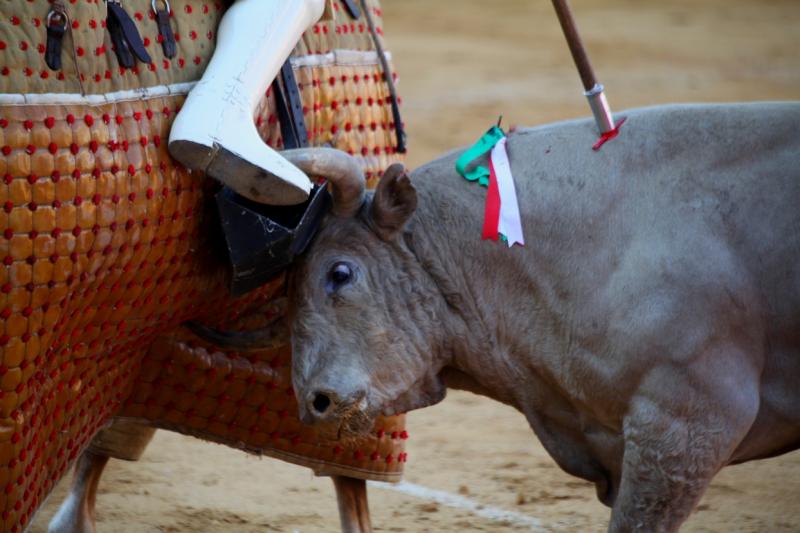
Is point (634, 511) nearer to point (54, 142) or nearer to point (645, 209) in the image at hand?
point (645, 209)

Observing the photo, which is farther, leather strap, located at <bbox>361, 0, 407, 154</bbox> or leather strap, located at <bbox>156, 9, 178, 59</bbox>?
leather strap, located at <bbox>361, 0, 407, 154</bbox>

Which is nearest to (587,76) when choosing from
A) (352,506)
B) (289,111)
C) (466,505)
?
(289,111)

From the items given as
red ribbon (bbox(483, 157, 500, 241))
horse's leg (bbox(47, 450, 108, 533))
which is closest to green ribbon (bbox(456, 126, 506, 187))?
red ribbon (bbox(483, 157, 500, 241))

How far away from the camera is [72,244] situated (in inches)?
118

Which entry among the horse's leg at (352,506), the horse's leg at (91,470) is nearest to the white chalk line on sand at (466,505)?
the horse's leg at (352,506)

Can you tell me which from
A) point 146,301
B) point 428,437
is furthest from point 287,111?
point 428,437

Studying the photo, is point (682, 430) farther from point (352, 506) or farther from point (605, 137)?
point (352, 506)

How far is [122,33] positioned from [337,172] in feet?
2.11

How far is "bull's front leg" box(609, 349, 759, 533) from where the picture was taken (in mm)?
3146

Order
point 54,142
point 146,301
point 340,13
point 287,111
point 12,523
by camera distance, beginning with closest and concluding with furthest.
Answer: point 54,142 → point 12,523 → point 146,301 → point 287,111 → point 340,13

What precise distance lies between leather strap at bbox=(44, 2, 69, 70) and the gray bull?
2.74 feet

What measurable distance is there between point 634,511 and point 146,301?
1345 millimetres

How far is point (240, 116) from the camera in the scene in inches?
126

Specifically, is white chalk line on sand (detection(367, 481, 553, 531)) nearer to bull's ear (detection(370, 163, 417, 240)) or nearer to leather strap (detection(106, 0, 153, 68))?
bull's ear (detection(370, 163, 417, 240))
